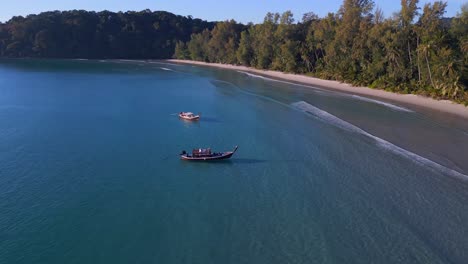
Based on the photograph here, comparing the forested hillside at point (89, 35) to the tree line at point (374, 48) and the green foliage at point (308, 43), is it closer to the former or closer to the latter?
the green foliage at point (308, 43)

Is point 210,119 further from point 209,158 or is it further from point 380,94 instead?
point 380,94

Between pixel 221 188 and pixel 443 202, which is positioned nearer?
pixel 443 202

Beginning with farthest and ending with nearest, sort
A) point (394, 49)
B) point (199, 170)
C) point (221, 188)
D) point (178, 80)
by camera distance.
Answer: point (178, 80) → point (394, 49) → point (199, 170) → point (221, 188)

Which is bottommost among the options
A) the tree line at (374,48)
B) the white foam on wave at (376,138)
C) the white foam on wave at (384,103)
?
the white foam on wave at (376,138)

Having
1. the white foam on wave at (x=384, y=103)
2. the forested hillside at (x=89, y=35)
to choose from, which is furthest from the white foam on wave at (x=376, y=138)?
the forested hillside at (x=89, y=35)

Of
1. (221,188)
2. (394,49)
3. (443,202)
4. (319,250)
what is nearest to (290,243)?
(319,250)

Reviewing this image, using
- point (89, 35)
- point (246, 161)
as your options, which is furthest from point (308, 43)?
point (89, 35)

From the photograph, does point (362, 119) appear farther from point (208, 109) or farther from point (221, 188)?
point (221, 188)
